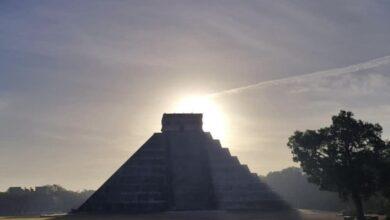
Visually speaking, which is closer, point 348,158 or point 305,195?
point 348,158

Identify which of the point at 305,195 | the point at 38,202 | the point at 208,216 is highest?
the point at 38,202

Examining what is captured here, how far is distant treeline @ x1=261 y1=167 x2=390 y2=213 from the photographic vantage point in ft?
223

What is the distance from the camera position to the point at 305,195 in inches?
3701

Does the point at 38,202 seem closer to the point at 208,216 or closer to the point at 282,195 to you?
the point at 282,195

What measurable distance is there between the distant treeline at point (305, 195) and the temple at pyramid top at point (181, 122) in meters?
15.7

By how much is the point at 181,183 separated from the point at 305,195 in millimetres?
49642

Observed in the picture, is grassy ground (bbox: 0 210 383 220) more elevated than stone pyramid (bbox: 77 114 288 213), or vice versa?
stone pyramid (bbox: 77 114 288 213)

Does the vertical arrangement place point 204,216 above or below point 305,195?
below

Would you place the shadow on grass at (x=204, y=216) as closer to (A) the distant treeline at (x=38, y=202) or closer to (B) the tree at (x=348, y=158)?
(B) the tree at (x=348, y=158)

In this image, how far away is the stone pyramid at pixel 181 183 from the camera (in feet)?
161

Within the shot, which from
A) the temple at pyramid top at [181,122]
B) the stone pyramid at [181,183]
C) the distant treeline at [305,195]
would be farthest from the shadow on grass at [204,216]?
the temple at pyramid top at [181,122]

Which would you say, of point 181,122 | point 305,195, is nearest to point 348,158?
point 181,122

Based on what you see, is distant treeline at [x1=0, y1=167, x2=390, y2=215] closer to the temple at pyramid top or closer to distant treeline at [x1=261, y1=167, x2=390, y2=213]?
distant treeline at [x1=261, y1=167, x2=390, y2=213]

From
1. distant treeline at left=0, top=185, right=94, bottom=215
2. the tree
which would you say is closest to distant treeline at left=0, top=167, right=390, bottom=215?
distant treeline at left=0, top=185, right=94, bottom=215
